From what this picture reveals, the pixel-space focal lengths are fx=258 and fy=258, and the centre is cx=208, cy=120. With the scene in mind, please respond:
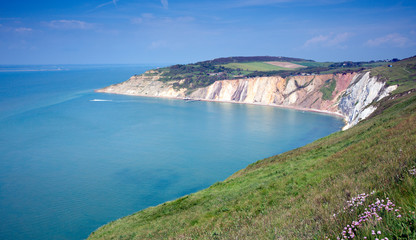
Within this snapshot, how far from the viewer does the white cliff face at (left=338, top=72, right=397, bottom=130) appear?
5709 centimetres

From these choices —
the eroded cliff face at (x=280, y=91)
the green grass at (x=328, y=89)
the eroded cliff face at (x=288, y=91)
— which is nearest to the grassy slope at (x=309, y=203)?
the eroded cliff face at (x=288, y=91)

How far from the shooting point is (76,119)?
3014 inches

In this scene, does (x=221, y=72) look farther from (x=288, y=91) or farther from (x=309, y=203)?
(x=309, y=203)

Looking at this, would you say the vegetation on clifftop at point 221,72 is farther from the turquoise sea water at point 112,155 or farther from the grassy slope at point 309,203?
the grassy slope at point 309,203

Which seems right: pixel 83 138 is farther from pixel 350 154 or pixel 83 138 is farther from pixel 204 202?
pixel 350 154

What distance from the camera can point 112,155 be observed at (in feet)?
153

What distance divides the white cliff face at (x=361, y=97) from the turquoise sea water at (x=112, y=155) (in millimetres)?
5833

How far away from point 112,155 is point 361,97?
65775 millimetres

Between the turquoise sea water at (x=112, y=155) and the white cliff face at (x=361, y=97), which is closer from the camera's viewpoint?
the turquoise sea water at (x=112, y=155)

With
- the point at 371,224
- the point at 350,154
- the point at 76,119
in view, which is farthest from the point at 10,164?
the point at 371,224

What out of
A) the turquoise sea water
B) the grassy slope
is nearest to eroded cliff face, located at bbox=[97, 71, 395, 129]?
the turquoise sea water

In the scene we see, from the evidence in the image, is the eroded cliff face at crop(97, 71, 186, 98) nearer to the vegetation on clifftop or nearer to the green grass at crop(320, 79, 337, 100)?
the vegetation on clifftop

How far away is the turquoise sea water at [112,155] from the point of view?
28750 millimetres

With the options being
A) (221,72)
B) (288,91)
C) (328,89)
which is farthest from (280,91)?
(221,72)
